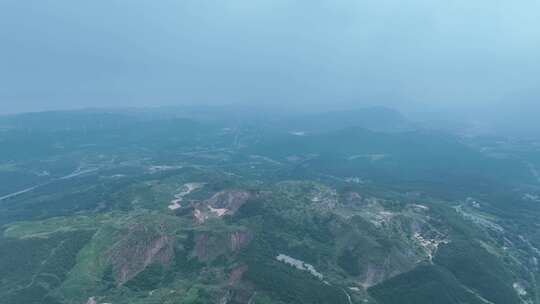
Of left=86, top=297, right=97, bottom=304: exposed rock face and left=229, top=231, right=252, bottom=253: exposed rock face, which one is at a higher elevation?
left=229, top=231, right=252, bottom=253: exposed rock face

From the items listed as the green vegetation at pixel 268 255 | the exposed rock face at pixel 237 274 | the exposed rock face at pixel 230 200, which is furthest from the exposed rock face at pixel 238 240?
the exposed rock face at pixel 230 200

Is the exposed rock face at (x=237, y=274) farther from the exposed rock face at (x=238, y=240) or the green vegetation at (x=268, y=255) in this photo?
the exposed rock face at (x=238, y=240)

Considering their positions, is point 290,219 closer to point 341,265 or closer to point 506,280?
point 341,265

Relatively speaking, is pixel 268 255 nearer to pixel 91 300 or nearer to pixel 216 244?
pixel 216 244

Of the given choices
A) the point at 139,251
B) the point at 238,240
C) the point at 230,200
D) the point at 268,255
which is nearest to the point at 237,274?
the point at 268,255

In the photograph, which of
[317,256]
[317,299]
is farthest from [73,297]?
[317,256]

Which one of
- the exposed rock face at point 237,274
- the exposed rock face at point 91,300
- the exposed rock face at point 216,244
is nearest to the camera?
the exposed rock face at point 91,300

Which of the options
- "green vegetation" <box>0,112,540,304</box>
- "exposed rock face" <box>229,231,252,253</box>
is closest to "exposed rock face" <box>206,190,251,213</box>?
"green vegetation" <box>0,112,540,304</box>

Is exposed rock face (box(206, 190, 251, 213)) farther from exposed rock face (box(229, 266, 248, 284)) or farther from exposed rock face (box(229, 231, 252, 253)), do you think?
exposed rock face (box(229, 266, 248, 284))
